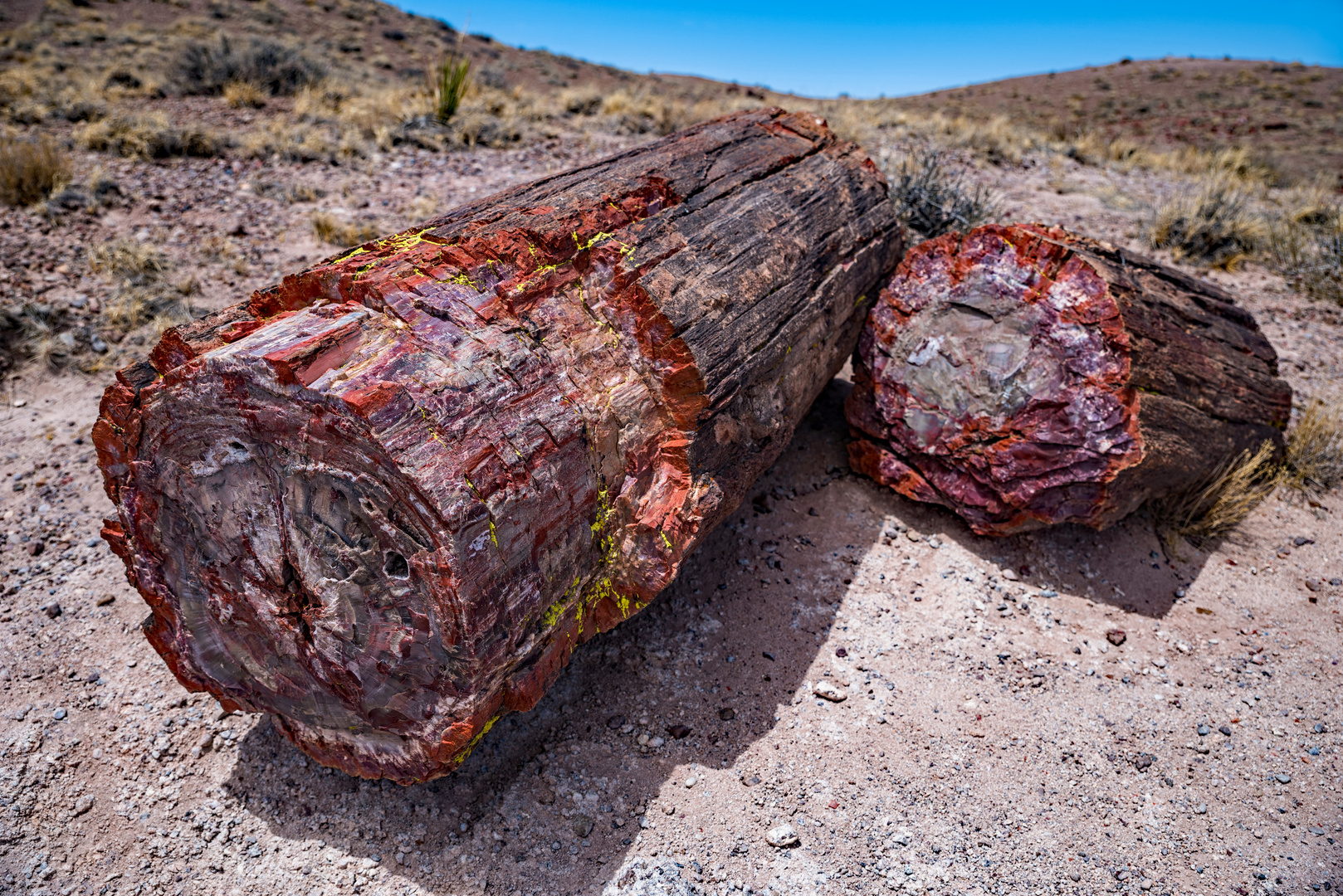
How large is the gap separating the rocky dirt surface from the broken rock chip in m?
0.01

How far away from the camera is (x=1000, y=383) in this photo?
307cm

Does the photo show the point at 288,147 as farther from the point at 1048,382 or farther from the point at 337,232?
the point at 1048,382

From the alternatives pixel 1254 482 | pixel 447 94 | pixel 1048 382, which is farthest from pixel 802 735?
pixel 447 94

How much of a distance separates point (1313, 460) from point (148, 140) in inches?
359

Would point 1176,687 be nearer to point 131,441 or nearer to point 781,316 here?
point 781,316

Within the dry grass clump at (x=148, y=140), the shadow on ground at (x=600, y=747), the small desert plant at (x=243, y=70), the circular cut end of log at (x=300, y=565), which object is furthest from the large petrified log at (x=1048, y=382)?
the small desert plant at (x=243, y=70)

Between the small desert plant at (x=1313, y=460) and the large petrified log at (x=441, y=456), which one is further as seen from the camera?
the small desert plant at (x=1313, y=460)

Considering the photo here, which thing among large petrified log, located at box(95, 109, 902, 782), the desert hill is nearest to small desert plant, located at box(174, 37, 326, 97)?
the desert hill

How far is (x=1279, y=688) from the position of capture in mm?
2777

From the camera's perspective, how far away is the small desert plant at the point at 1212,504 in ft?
11.0

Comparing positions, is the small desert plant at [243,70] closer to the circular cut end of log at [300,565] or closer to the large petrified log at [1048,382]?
the circular cut end of log at [300,565]

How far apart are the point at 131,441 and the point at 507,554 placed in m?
1.22

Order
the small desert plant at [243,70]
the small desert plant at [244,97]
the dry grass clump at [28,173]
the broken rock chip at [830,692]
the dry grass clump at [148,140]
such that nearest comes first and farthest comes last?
the broken rock chip at [830,692] → the dry grass clump at [28,173] → the dry grass clump at [148,140] → the small desert plant at [244,97] → the small desert plant at [243,70]

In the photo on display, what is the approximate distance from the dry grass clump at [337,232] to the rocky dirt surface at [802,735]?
2348 millimetres
